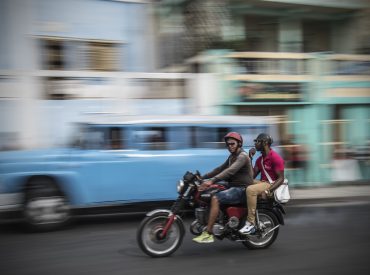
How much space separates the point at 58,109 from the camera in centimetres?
1184

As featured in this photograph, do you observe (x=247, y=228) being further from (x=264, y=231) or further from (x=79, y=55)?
(x=79, y=55)

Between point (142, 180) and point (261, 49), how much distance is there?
332 inches

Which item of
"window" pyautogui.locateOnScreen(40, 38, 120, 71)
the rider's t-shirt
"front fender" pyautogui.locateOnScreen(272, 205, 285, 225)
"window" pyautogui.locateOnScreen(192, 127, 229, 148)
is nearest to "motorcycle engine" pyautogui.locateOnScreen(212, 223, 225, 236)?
Result: "front fender" pyautogui.locateOnScreen(272, 205, 285, 225)

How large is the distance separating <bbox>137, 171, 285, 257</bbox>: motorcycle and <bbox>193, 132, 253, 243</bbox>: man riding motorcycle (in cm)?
10

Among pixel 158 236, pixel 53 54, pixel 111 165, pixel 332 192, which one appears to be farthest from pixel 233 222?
pixel 53 54

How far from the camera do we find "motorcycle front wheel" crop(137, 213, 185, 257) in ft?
18.8

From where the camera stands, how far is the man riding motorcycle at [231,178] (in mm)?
5820

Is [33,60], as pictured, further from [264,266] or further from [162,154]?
[264,266]

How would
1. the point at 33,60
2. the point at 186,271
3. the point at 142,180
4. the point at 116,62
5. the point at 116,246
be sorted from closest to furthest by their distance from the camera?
1. the point at 186,271
2. the point at 116,246
3. the point at 142,180
4. the point at 33,60
5. the point at 116,62

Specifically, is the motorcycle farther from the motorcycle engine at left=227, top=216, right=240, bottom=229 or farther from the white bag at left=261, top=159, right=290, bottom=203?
the white bag at left=261, top=159, right=290, bottom=203

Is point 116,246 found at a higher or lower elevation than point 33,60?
lower

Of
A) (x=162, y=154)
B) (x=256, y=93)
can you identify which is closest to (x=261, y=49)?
(x=256, y=93)

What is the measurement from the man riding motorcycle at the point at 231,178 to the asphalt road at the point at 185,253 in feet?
1.66

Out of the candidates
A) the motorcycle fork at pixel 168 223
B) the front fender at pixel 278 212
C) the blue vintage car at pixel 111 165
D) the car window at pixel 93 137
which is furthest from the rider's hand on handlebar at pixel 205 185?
the car window at pixel 93 137
